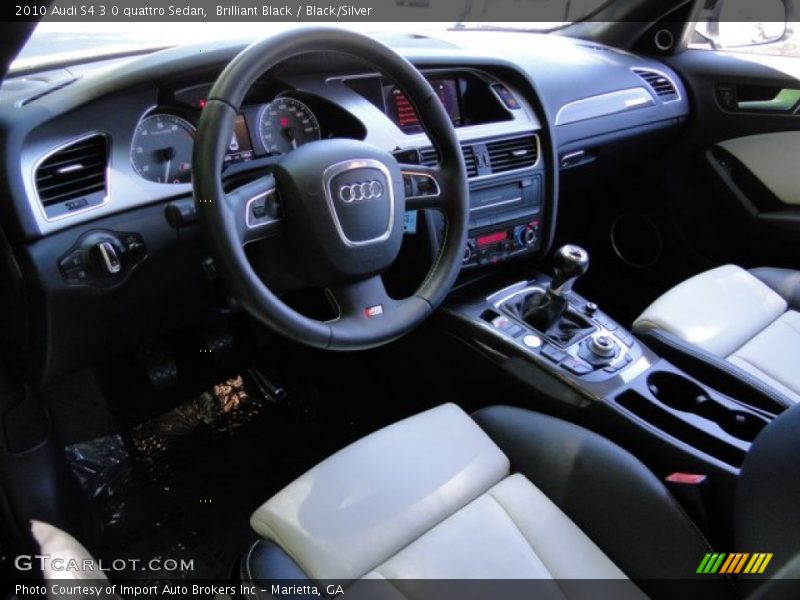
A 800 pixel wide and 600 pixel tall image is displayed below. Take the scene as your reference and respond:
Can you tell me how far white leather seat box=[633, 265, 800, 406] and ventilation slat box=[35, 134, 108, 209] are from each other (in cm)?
123

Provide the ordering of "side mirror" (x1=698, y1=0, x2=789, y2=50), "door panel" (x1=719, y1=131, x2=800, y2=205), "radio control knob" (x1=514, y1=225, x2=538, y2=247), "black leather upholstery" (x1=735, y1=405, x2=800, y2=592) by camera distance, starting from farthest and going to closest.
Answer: "side mirror" (x1=698, y1=0, x2=789, y2=50), "door panel" (x1=719, y1=131, x2=800, y2=205), "radio control knob" (x1=514, y1=225, x2=538, y2=247), "black leather upholstery" (x1=735, y1=405, x2=800, y2=592)

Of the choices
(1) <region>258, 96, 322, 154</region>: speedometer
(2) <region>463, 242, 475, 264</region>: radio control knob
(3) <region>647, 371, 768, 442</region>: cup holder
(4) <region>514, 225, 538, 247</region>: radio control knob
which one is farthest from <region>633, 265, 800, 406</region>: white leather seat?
(1) <region>258, 96, 322, 154</region>: speedometer

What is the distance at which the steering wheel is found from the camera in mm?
984

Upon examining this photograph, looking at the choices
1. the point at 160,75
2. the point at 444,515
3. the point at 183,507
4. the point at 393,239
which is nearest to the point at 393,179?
the point at 393,239

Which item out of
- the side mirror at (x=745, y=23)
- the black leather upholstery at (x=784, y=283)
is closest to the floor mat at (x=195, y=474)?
the black leather upholstery at (x=784, y=283)

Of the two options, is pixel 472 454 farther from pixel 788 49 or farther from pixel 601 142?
pixel 788 49

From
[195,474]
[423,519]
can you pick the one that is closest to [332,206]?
[423,519]

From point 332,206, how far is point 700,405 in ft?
2.80

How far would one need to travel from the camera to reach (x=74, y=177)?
1164 millimetres

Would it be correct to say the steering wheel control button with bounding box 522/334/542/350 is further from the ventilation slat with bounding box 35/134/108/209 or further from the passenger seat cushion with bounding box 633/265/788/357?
the ventilation slat with bounding box 35/134/108/209

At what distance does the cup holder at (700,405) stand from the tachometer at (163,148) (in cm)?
103

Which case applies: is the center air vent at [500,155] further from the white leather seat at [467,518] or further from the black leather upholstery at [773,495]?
the black leather upholstery at [773,495]

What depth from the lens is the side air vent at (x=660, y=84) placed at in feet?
7.50

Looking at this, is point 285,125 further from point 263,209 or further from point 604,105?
point 604,105
